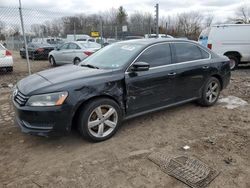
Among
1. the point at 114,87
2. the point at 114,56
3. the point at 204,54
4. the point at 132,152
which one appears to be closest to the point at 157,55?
the point at 114,56

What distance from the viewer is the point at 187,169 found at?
3.00 metres

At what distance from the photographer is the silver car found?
10.7m

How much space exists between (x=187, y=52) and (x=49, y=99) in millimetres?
2923

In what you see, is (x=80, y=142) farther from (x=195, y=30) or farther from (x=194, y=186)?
(x=195, y=30)

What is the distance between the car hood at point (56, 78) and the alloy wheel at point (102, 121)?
506mm

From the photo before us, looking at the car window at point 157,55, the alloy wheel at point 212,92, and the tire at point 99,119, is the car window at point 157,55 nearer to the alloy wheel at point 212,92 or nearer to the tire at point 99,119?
the tire at point 99,119

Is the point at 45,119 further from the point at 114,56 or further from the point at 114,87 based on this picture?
the point at 114,56

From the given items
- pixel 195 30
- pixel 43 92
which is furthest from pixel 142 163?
pixel 195 30

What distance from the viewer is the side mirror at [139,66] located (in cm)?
379

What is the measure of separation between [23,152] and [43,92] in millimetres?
981

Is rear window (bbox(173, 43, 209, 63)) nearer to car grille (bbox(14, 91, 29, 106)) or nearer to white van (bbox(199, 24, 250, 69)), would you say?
car grille (bbox(14, 91, 29, 106))

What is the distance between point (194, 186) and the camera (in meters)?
2.69

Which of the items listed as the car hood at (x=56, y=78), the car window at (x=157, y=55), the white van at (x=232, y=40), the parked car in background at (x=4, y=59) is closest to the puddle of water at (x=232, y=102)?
the car window at (x=157, y=55)

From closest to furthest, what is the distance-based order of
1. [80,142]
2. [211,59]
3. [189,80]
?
1. [80,142]
2. [189,80]
3. [211,59]
